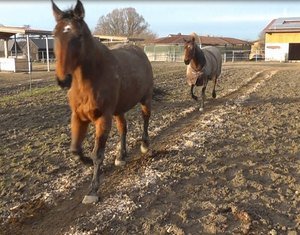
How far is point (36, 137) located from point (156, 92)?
3187 millimetres

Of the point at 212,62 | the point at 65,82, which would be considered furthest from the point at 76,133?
the point at 212,62

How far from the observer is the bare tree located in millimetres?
83750

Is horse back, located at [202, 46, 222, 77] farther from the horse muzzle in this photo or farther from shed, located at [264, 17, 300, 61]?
shed, located at [264, 17, 300, 61]

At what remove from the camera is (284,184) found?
4883 millimetres

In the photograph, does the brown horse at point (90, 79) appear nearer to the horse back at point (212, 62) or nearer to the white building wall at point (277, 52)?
the horse back at point (212, 62)

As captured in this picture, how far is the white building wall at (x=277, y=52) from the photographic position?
42562 millimetres

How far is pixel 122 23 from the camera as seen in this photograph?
276 feet

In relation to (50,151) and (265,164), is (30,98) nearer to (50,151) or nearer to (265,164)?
(50,151)

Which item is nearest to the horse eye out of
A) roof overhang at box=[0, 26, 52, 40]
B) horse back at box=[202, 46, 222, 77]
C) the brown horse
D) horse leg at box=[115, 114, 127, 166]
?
the brown horse

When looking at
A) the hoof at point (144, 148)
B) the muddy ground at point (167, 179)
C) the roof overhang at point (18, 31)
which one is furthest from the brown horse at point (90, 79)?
the roof overhang at point (18, 31)

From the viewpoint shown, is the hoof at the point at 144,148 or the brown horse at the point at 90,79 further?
the hoof at the point at 144,148

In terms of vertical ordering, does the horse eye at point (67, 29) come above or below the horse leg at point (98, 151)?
above

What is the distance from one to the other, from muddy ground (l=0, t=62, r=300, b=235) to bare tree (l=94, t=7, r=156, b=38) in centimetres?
7734

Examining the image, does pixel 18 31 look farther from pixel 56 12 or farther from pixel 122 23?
pixel 122 23
